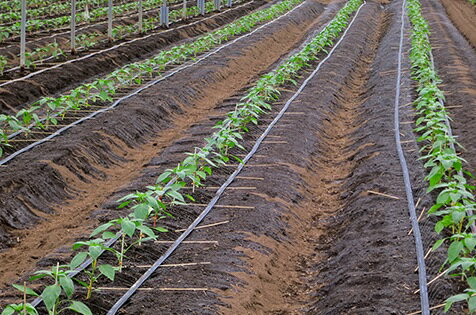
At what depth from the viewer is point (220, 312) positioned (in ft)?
15.5

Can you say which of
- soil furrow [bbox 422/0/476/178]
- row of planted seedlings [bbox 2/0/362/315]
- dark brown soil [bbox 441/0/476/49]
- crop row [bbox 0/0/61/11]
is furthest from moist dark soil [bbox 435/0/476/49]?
crop row [bbox 0/0/61/11]

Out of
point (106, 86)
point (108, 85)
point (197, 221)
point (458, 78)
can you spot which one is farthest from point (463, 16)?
point (197, 221)

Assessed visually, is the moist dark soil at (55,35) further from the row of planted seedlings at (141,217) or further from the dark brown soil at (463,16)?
the dark brown soil at (463,16)

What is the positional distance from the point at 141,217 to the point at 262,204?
1.89 meters

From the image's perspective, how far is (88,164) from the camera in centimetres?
841

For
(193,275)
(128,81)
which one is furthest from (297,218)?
(128,81)

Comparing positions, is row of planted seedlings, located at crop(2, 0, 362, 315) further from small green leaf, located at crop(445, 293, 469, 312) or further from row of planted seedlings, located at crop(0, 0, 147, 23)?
row of planted seedlings, located at crop(0, 0, 147, 23)

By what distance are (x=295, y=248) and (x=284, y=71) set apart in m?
7.23

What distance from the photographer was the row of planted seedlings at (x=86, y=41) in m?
14.0

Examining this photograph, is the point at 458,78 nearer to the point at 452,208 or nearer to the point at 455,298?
the point at 452,208

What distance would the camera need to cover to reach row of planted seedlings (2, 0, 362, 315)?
4.24m

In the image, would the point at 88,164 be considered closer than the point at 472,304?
No

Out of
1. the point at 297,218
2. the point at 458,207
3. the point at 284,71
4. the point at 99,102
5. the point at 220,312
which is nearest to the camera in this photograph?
the point at 220,312

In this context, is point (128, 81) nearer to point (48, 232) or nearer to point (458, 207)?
point (48, 232)
